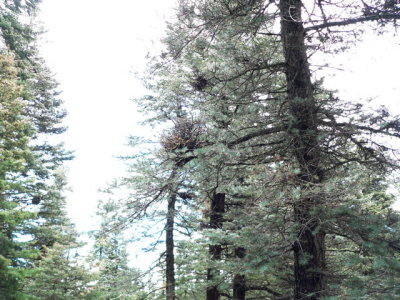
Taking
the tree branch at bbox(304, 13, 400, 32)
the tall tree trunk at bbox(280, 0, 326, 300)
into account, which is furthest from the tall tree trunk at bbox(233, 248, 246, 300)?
the tree branch at bbox(304, 13, 400, 32)

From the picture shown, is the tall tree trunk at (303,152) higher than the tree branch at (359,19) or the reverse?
the reverse

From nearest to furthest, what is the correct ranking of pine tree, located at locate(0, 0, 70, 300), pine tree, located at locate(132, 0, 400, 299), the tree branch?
pine tree, located at locate(132, 0, 400, 299) < the tree branch < pine tree, located at locate(0, 0, 70, 300)

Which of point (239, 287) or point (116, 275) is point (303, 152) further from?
point (116, 275)

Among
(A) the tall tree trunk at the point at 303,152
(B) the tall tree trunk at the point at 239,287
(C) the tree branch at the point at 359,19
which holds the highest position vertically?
(C) the tree branch at the point at 359,19

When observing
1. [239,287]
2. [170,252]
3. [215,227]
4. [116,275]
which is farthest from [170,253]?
[116,275]

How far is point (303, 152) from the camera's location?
15.4 ft

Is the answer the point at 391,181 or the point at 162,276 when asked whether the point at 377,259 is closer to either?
the point at 391,181

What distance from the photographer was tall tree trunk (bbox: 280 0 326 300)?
4.28 m

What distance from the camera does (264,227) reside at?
14.4 ft

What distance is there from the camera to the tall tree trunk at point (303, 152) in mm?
4281

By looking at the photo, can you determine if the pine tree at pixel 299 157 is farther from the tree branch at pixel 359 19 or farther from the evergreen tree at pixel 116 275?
the evergreen tree at pixel 116 275

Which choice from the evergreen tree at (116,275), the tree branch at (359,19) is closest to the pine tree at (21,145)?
the evergreen tree at (116,275)

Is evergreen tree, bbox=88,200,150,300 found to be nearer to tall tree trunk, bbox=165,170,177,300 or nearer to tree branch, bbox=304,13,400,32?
tall tree trunk, bbox=165,170,177,300

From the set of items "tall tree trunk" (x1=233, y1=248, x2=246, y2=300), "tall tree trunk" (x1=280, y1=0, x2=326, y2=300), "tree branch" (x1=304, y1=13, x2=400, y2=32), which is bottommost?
"tall tree trunk" (x1=233, y1=248, x2=246, y2=300)
